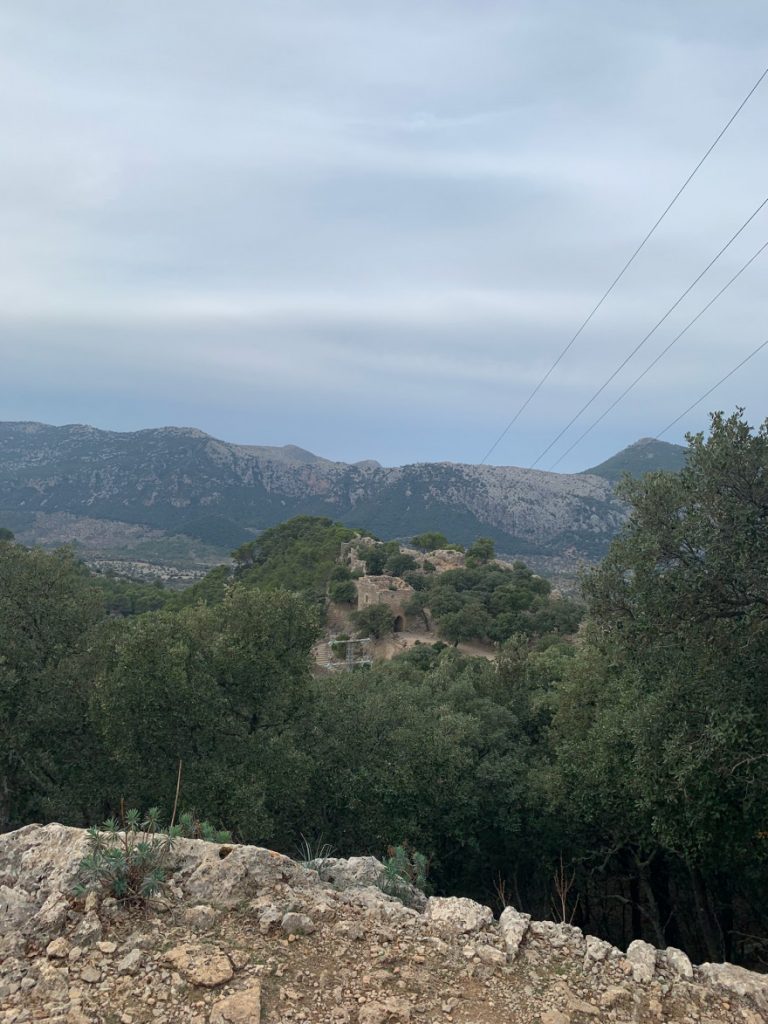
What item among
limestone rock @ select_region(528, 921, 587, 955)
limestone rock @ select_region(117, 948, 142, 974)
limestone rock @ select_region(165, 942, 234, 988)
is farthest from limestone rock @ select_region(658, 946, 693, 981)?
limestone rock @ select_region(117, 948, 142, 974)

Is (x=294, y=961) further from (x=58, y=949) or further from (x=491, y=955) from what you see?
(x=58, y=949)

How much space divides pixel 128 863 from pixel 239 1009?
1822mm

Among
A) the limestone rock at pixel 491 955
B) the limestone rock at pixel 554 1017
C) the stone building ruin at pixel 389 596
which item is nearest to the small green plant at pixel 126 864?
the limestone rock at pixel 491 955

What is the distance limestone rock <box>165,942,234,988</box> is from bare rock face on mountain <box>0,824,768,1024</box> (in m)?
0.01

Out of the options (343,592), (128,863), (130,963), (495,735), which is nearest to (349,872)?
(128,863)

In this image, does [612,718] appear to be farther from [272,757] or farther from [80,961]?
[80,961]

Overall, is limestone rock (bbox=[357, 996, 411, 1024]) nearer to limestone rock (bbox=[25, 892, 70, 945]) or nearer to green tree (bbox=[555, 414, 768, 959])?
limestone rock (bbox=[25, 892, 70, 945])

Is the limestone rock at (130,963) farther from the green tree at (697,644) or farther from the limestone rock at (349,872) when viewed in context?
the green tree at (697,644)

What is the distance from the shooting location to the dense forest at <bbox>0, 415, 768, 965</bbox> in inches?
421

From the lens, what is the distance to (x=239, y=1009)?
5301 mm

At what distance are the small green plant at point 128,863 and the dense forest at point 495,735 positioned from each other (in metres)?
4.81

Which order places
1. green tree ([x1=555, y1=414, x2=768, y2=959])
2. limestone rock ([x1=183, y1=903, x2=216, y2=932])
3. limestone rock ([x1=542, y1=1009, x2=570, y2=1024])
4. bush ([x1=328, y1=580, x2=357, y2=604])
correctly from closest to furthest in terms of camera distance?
limestone rock ([x1=542, y1=1009, x2=570, y2=1024])
limestone rock ([x1=183, y1=903, x2=216, y2=932])
green tree ([x1=555, y1=414, x2=768, y2=959])
bush ([x1=328, y1=580, x2=357, y2=604])

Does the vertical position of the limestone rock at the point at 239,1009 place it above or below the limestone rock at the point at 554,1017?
above

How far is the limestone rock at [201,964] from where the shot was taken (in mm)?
5520
